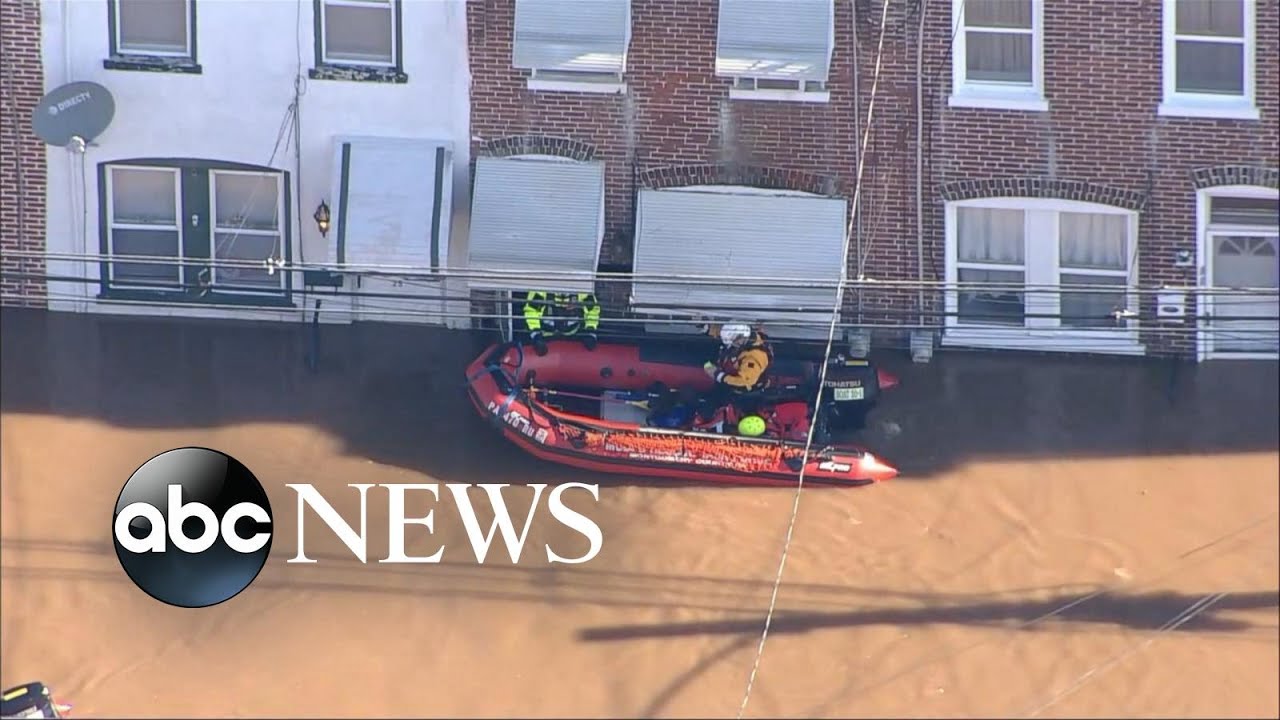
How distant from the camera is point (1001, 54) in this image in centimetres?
1620

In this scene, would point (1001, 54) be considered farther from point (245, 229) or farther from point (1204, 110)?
point (245, 229)

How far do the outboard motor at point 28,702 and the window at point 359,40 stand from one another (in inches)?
270

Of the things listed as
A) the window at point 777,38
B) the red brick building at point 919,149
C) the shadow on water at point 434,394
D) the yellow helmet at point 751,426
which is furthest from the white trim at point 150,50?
the yellow helmet at point 751,426

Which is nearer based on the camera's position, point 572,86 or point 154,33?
point 154,33

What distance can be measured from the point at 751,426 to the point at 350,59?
5.73m

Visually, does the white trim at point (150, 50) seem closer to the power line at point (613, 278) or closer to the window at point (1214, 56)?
the power line at point (613, 278)

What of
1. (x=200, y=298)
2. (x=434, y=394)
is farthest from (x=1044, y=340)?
(x=200, y=298)

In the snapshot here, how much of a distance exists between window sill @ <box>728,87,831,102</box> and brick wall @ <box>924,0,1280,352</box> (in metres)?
1.28

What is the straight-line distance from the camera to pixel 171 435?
15.6 m

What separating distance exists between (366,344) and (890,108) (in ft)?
20.2

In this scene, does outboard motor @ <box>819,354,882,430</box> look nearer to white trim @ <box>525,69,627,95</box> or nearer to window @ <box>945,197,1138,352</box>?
window @ <box>945,197,1138,352</box>

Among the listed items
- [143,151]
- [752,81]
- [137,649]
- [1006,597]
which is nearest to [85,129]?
[143,151]

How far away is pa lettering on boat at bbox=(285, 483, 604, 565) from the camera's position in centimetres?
1571

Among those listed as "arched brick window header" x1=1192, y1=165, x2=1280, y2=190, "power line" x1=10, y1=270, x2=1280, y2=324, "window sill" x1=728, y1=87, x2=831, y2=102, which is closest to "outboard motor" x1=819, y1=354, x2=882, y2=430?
"power line" x1=10, y1=270, x2=1280, y2=324
